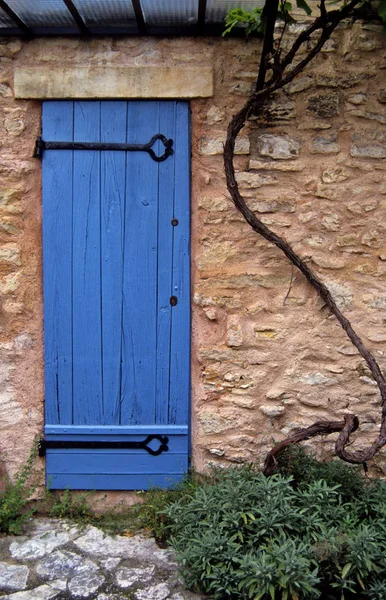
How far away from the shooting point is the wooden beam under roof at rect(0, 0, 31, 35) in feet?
9.66

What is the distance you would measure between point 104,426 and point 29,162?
4.79 feet

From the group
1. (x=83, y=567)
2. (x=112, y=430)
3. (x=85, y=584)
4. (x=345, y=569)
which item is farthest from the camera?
(x=112, y=430)

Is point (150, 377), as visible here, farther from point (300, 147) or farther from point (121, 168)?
point (300, 147)

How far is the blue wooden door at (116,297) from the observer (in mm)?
3295

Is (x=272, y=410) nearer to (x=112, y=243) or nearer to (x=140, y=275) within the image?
(x=140, y=275)

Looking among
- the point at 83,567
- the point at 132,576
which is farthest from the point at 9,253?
the point at 132,576

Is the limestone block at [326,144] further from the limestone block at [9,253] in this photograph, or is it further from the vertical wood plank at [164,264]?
the limestone block at [9,253]

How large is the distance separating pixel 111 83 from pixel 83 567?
237 cm

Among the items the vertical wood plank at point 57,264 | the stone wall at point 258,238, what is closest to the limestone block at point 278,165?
the stone wall at point 258,238

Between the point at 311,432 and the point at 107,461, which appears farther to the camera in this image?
the point at 107,461

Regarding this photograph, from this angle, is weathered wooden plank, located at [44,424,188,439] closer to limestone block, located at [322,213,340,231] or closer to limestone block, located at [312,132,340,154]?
limestone block, located at [322,213,340,231]

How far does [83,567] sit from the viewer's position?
289cm

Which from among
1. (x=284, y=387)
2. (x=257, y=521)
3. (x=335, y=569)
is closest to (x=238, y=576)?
(x=257, y=521)

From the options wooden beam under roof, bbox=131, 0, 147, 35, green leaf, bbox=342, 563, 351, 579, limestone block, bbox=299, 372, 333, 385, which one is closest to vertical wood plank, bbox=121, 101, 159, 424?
wooden beam under roof, bbox=131, 0, 147, 35
